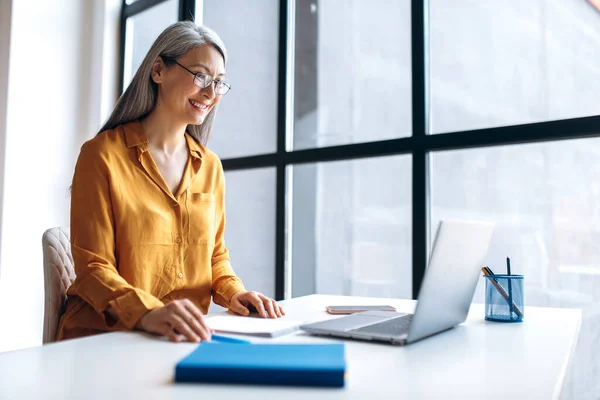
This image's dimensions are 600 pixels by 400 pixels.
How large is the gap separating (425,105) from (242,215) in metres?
1.36

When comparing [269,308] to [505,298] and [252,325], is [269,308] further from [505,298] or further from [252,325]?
[505,298]

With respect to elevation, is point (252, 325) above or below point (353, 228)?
below

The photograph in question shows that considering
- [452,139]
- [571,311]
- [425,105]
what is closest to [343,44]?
[425,105]

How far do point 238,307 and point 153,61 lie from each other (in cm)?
78

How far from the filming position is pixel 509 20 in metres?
2.07

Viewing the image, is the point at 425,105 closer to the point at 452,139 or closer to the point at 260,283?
the point at 452,139

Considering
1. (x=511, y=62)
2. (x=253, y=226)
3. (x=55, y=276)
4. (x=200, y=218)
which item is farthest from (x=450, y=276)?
(x=253, y=226)

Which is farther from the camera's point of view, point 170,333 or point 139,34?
point 139,34

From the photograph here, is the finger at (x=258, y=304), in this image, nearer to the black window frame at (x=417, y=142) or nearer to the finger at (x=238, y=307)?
the finger at (x=238, y=307)

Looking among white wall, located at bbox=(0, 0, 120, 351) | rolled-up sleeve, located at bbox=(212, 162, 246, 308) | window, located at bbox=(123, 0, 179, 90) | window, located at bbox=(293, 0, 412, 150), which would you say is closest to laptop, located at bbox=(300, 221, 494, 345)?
rolled-up sleeve, located at bbox=(212, 162, 246, 308)

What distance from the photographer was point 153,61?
61.2 inches

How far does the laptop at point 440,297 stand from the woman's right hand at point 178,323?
0.67ft

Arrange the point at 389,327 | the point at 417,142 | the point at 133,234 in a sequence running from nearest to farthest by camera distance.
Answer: the point at 389,327 → the point at 133,234 → the point at 417,142

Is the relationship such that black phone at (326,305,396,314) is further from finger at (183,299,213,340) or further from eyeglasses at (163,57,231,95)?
eyeglasses at (163,57,231,95)
